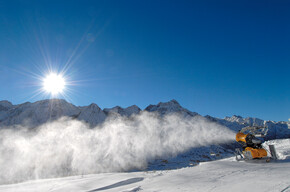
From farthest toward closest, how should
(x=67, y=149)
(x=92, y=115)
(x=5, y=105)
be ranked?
1. (x=5, y=105)
2. (x=92, y=115)
3. (x=67, y=149)

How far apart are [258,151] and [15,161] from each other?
36.2 meters

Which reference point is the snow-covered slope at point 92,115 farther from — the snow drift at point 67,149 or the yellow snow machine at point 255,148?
the yellow snow machine at point 255,148

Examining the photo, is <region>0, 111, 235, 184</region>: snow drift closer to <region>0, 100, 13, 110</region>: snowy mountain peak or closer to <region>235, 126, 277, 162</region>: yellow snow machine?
<region>235, 126, 277, 162</region>: yellow snow machine

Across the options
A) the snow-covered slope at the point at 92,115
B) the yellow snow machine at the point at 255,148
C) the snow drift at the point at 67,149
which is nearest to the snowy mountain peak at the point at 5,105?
the snow-covered slope at the point at 92,115

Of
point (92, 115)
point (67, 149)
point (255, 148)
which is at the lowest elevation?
point (255, 148)

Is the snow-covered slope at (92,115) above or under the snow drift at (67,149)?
above

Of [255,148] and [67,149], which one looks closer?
[255,148]

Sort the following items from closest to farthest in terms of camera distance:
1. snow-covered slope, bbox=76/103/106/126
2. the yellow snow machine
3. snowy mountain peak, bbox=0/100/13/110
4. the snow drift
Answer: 1. the yellow snow machine
2. the snow drift
3. snow-covered slope, bbox=76/103/106/126
4. snowy mountain peak, bbox=0/100/13/110

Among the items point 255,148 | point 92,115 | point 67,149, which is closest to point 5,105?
point 92,115

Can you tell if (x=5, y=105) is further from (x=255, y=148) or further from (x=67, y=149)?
(x=255, y=148)

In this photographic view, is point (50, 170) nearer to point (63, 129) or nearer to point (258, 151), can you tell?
point (63, 129)

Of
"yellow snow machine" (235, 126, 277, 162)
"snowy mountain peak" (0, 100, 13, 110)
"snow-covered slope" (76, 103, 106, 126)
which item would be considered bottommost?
"yellow snow machine" (235, 126, 277, 162)

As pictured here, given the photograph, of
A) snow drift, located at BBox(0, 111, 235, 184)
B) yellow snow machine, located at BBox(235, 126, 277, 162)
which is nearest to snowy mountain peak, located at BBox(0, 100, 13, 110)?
snow drift, located at BBox(0, 111, 235, 184)

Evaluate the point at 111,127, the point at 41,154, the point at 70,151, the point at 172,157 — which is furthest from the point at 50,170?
the point at 172,157
